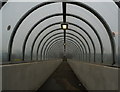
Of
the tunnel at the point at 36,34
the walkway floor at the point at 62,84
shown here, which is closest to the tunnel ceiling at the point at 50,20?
the tunnel at the point at 36,34

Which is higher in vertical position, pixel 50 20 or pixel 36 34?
pixel 50 20

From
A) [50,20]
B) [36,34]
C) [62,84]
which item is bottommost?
[62,84]

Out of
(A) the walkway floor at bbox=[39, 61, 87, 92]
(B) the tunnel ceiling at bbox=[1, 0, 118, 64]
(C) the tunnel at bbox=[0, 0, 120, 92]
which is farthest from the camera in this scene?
(B) the tunnel ceiling at bbox=[1, 0, 118, 64]

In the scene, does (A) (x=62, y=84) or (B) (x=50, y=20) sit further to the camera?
(B) (x=50, y=20)

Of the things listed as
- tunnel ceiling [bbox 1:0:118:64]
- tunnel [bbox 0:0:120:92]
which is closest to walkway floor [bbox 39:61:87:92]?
tunnel [bbox 0:0:120:92]

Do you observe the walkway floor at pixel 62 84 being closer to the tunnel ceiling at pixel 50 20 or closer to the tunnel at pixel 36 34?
the tunnel at pixel 36 34

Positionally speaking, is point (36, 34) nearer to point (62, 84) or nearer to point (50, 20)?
point (50, 20)

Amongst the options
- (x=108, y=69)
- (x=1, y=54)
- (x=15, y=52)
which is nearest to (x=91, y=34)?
(x=15, y=52)

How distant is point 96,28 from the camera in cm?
1143

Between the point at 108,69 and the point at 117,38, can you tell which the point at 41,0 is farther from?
the point at 108,69

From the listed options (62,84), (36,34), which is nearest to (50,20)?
(36,34)

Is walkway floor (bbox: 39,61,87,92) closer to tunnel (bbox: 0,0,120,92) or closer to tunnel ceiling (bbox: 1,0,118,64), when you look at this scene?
tunnel (bbox: 0,0,120,92)

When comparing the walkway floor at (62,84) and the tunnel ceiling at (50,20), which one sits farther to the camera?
the tunnel ceiling at (50,20)

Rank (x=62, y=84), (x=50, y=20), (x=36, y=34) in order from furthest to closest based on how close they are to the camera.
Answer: (x=36, y=34) < (x=50, y=20) < (x=62, y=84)
